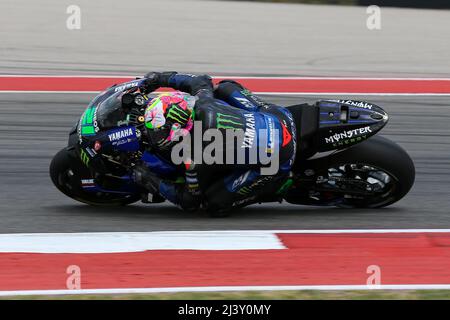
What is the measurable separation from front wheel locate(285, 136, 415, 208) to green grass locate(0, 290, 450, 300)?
4.61ft

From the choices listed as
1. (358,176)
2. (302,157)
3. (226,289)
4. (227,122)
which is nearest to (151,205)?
(227,122)

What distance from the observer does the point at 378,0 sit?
16609 millimetres

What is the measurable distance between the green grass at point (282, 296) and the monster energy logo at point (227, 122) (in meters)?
1.40

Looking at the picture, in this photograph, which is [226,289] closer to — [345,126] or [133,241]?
[133,241]

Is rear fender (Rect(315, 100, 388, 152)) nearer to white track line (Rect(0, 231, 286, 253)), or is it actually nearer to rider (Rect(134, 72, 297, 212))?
rider (Rect(134, 72, 297, 212))

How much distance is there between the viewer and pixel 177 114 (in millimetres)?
6469

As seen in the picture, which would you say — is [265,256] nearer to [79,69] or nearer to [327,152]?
[327,152]

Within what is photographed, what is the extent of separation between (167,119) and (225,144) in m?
0.47

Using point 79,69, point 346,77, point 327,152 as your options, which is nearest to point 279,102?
point 346,77

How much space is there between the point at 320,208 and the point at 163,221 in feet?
4.09

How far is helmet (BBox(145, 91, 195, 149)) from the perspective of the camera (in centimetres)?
644

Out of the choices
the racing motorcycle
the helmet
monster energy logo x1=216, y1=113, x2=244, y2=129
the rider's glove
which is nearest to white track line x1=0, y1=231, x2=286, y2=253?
the racing motorcycle

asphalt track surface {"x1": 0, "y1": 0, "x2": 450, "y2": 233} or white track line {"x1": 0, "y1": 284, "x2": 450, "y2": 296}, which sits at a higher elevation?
asphalt track surface {"x1": 0, "y1": 0, "x2": 450, "y2": 233}

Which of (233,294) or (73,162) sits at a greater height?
(73,162)
